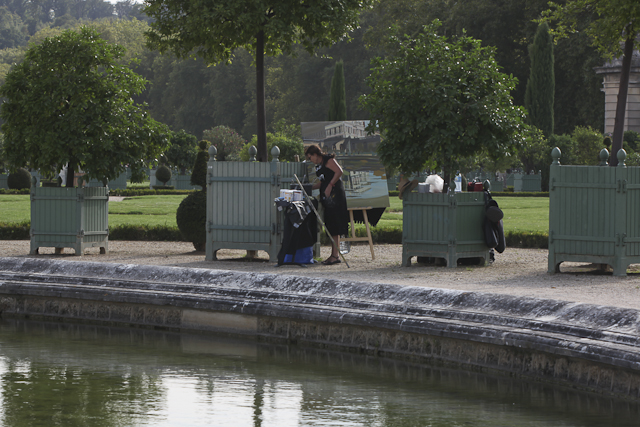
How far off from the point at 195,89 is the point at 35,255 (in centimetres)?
6381

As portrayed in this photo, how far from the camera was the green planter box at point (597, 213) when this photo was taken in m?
9.23

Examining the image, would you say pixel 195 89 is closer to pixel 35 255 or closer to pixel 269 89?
pixel 269 89

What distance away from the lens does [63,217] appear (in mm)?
11789

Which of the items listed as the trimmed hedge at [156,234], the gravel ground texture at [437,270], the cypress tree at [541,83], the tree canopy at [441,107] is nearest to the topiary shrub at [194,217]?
the gravel ground texture at [437,270]

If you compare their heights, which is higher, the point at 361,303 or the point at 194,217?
the point at 194,217

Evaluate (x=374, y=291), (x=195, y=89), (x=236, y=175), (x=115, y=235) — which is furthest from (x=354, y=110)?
(x=374, y=291)

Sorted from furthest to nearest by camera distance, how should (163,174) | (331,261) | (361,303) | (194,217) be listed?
1. (163,174)
2. (194,217)
3. (331,261)
4. (361,303)

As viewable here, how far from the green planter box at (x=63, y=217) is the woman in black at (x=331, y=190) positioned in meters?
3.50

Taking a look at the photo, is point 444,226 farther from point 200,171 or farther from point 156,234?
point 156,234

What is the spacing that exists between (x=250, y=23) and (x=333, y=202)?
10.1 ft

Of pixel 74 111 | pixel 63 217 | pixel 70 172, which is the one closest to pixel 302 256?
pixel 63 217

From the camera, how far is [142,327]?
8.19m

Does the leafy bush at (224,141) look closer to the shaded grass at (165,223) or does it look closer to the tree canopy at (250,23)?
the shaded grass at (165,223)

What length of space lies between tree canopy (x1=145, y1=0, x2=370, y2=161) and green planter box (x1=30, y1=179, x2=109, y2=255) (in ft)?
8.82
